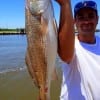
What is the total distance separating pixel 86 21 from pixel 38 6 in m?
1.02

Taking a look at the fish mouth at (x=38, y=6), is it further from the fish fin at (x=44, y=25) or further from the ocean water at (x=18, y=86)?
the ocean water at (x=18, y=86)

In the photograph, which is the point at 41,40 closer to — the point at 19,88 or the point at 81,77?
the point at 81,77

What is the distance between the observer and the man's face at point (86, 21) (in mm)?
3129

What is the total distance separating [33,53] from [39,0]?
0.42m

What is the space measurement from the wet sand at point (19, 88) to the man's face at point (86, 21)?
7514 millimetres

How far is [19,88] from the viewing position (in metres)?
12.0

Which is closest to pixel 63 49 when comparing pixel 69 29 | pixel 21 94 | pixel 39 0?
pixel 69 29

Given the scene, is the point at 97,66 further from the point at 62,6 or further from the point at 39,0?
the point at 39,0

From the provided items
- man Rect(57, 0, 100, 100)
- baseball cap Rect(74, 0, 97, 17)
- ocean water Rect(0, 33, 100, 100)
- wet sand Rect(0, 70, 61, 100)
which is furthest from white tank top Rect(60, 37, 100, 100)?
wet sand Rect(0, 70, 61, 100)

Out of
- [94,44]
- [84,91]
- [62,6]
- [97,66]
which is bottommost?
[84,91]

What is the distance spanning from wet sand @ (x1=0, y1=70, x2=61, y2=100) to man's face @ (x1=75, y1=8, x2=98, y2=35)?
751cm

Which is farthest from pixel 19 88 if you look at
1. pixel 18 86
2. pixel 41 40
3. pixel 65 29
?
pixel 41 40

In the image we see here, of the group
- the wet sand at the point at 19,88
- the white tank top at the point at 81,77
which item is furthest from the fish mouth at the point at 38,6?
the wet sand at the point at 19,88

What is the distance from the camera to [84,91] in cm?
306
